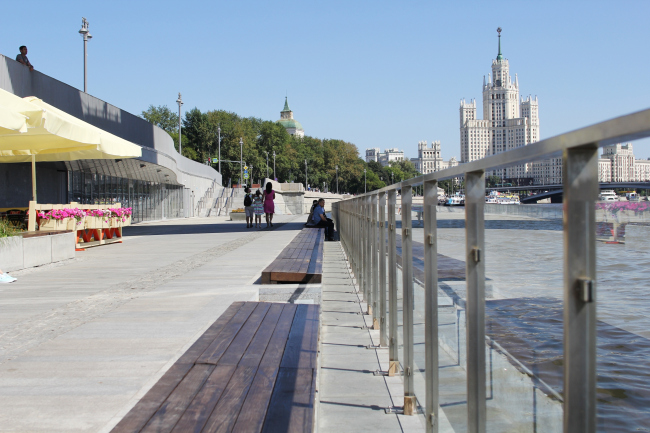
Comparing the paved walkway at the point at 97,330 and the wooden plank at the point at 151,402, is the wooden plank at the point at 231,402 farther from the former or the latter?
the paved walkway at the point at 97,330

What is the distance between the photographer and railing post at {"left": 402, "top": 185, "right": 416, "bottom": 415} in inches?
145

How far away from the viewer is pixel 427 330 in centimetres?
298

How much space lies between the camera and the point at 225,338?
3721 mm

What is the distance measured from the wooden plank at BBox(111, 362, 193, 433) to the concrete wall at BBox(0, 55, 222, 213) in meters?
13.7

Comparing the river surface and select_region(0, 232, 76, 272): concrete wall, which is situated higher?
the river surface

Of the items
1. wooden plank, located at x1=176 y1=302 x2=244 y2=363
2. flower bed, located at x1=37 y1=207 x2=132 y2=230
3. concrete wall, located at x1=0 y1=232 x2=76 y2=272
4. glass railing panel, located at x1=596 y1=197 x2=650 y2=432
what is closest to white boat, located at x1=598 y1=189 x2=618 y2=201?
glass railing panel, located at x1=596 y1=197 x2=650 y2=432

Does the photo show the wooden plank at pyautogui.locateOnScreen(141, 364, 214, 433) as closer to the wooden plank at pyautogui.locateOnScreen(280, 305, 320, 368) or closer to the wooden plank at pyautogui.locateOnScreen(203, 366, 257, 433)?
the wooden plank at pyautogui.locateOnScreen(203, 366, 257, 433)

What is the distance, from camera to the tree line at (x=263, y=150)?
89688 mm

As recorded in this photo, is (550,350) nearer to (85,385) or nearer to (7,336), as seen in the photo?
(85,385)

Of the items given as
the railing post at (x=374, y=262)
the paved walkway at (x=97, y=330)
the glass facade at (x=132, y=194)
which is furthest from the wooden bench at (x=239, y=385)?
the glass facade at (x=132, y=194)

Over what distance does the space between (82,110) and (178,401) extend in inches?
734

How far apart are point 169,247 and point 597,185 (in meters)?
13.2

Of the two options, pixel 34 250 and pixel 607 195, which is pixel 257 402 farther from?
pixel 34 250

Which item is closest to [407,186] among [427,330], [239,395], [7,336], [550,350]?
[427,330]
